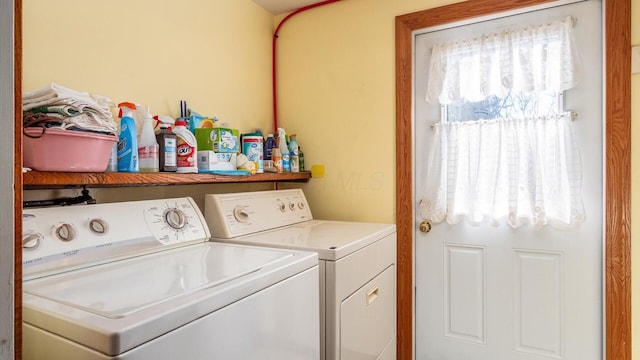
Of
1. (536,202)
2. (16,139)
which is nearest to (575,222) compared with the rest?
(536,202)

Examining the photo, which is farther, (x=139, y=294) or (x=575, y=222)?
(x=575, y=222)

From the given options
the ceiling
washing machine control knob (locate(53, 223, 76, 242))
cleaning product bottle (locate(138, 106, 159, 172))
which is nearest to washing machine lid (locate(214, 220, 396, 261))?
cleaning product bottle (locate(138, 106, 159, 172))

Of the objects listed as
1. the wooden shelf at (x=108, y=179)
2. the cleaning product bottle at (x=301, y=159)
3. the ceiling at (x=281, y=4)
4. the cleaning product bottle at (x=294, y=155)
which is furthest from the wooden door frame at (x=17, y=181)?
the ceiling at (x=281, y=4)

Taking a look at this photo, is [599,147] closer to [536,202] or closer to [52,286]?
Answer: [536,202]

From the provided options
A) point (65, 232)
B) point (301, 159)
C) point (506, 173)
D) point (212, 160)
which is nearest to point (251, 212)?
point (212, 160)

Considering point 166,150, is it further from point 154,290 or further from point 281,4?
point 281,4

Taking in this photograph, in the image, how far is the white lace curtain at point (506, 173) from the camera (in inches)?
67.0

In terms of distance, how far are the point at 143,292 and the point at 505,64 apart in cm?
184

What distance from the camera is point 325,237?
5.26 ft

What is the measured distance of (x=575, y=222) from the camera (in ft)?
5.50

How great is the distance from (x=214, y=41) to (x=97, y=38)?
2.12 feet

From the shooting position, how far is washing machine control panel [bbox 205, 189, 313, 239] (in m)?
1.62

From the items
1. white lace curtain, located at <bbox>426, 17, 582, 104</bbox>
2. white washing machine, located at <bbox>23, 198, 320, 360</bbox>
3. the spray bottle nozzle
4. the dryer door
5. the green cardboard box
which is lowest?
the dryer door

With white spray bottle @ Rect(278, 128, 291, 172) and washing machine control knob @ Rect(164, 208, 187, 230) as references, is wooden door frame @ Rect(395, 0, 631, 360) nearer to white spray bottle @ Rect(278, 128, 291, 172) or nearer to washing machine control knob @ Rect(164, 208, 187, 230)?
white spray bottle @ Rect(278, 128, 291, 172)
